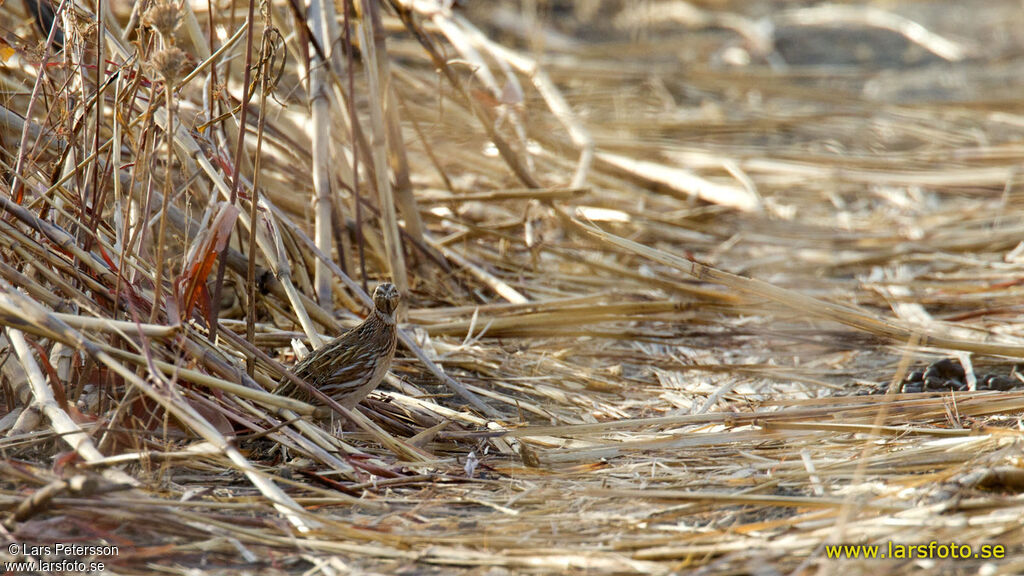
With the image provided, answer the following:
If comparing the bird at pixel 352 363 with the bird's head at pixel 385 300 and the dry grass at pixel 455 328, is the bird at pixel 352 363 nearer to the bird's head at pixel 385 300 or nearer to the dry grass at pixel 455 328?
the bird's head at pixel 385 300

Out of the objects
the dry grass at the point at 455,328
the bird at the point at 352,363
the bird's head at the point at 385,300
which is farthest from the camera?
the bird's head at the point at 385,300

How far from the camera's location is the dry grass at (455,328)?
228 centimetres

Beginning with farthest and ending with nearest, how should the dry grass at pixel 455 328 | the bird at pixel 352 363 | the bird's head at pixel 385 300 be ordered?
the bird's head at pixel 385 300, the bird at pixel 352 363, the dry grass at pixel 455 328

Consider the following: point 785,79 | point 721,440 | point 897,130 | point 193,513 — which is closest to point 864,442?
point 721,440

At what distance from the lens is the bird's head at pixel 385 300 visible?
3.12 metres

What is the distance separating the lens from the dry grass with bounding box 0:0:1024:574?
7.47 ft

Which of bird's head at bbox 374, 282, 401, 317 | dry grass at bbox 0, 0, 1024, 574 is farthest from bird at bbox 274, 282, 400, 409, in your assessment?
dry grass at bbox 0, 0, 1024, 574

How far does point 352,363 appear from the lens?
2.95 meters

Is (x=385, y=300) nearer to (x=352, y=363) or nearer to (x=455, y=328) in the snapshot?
(x=352, y=363)

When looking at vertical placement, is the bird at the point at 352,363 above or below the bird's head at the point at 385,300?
below

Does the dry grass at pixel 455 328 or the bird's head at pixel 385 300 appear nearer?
the dry grass at pixel 455 328

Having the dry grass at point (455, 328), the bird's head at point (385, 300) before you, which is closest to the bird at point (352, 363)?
the bird's head at point (385, 300)

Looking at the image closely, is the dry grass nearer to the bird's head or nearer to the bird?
the bird

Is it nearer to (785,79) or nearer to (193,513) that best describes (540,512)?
(193,513)
